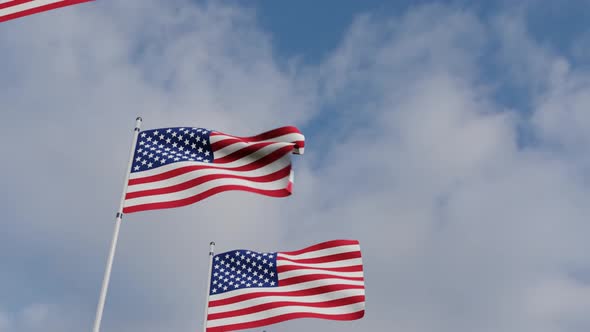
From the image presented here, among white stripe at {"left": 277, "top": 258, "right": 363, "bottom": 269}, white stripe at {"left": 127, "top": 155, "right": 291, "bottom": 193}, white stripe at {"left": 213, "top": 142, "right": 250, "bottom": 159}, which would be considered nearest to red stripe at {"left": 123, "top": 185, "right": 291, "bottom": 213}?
white stripe at {"left": 127, "top": 155, "right": 291, "bottom": 193}

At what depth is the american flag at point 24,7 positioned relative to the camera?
10.5 metres

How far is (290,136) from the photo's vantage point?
16547 millimetres

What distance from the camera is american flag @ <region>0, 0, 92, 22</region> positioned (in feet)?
34.3

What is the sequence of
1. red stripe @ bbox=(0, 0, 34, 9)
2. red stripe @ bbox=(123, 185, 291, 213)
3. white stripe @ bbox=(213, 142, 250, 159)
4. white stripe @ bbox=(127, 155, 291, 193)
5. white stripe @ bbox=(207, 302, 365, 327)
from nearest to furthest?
red stripe @ bbox=(0, 0, 34, 9) → red stripe @ bbox=(123, 185, 291, 213) → white stripe @ bbox=(127, 155, 291, 193) → white stripe @ bbox=(213, 142, 250, 159) → white stripe @ bbox=(207, 302, 365, 327)

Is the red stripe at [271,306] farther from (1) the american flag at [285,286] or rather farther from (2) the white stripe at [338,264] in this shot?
(2) the white stripe at [338,264]

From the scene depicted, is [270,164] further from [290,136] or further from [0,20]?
[0,20]

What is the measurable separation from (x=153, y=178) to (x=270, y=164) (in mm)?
2921

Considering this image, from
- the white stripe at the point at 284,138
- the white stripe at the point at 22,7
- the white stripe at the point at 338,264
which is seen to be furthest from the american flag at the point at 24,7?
the white stripe at the point at 338,264

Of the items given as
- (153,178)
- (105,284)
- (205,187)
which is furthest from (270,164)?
(105,284)

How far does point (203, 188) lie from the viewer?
15547mm

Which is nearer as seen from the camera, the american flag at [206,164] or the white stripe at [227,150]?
the american flag at [206,164]

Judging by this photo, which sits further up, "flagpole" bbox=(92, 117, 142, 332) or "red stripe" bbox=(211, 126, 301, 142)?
"red stripe" bbox=(211, 126, 301, 142)

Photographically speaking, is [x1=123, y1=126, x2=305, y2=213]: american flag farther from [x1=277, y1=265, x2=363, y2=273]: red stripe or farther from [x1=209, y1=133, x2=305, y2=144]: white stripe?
[x1=277, y1=265, x2=363, y2=273]: red stripe

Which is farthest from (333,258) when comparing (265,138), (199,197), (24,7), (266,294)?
(24,7)
